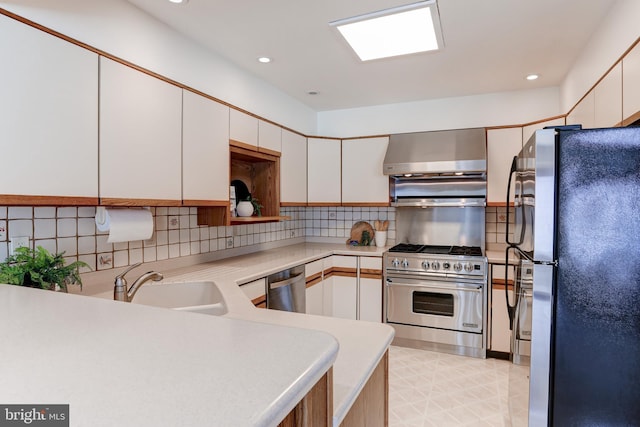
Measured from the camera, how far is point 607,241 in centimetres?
141

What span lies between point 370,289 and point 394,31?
87.8 inches

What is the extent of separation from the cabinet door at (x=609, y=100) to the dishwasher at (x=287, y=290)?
2148 millimetres

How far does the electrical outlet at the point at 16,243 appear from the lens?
161cm

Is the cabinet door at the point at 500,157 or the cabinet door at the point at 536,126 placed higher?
the cabinet door at the point at 536,126

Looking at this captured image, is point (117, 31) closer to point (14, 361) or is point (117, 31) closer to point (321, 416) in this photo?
point (14, 361)

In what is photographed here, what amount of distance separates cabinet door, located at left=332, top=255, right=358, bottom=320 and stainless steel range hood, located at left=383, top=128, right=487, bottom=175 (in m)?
0.95

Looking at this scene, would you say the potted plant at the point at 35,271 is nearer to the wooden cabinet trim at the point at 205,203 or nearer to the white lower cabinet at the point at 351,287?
the wooden cabinet trim at the point at 205,203

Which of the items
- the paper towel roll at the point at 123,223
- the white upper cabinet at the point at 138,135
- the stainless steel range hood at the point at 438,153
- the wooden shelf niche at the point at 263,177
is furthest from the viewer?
the stainless steel range hood at the point at 438,153

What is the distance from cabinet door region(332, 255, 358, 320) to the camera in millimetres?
3469

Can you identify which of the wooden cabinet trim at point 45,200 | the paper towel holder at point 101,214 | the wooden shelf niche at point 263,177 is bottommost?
the paper towel holder at point 101,214

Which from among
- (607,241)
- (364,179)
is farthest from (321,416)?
(364,179)

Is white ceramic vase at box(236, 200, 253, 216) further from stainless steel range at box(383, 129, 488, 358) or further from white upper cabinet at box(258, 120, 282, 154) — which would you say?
stainless steel range at box(383, 129, 488, 358)

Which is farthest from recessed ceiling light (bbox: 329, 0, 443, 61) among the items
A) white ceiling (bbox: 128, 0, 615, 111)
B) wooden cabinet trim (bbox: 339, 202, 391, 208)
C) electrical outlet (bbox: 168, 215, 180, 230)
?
electrical outlet (bbox: 168, 215, 180, 230)

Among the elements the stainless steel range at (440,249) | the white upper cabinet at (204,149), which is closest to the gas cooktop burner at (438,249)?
the stainless steel range at (440,249)
